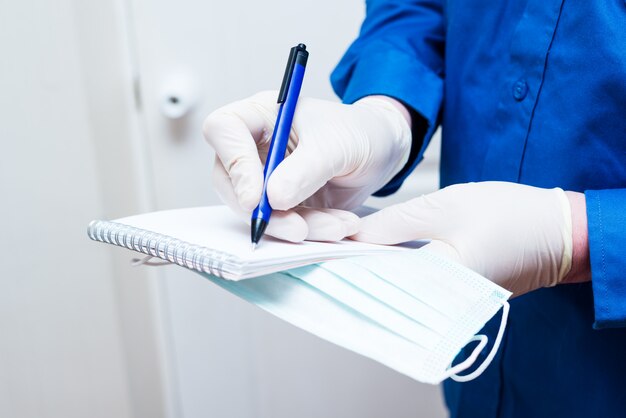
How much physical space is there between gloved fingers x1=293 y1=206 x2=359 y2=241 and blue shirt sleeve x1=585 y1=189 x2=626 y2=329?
7.1 inches

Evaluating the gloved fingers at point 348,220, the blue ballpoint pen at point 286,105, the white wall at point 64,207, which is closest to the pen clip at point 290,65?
the blue ballpoint pen at point 286,105

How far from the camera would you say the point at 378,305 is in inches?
13.2

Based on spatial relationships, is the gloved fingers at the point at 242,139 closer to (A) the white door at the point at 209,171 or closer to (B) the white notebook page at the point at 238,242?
(B) the white notebook page at the point at 238,242

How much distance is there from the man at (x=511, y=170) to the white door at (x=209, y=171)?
0.26m

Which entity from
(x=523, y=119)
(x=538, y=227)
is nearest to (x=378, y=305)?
(x=538, y=227)

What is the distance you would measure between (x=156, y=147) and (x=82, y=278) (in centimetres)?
22

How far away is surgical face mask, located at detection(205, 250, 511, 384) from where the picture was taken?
31cm

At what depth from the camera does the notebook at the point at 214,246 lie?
1.09ft

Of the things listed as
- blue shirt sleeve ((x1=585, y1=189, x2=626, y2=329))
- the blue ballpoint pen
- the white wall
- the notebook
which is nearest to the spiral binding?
the notebook

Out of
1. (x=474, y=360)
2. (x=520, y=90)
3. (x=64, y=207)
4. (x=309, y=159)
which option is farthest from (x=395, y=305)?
(x=64, y=207)

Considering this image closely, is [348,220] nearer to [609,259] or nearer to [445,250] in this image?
[445,250]

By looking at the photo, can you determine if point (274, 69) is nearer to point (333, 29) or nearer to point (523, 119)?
point (333, 29)

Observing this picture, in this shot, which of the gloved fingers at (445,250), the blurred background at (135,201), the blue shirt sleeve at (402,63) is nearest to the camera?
the gloved fingers at (445,250)

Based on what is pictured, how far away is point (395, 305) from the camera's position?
0.33 metres
